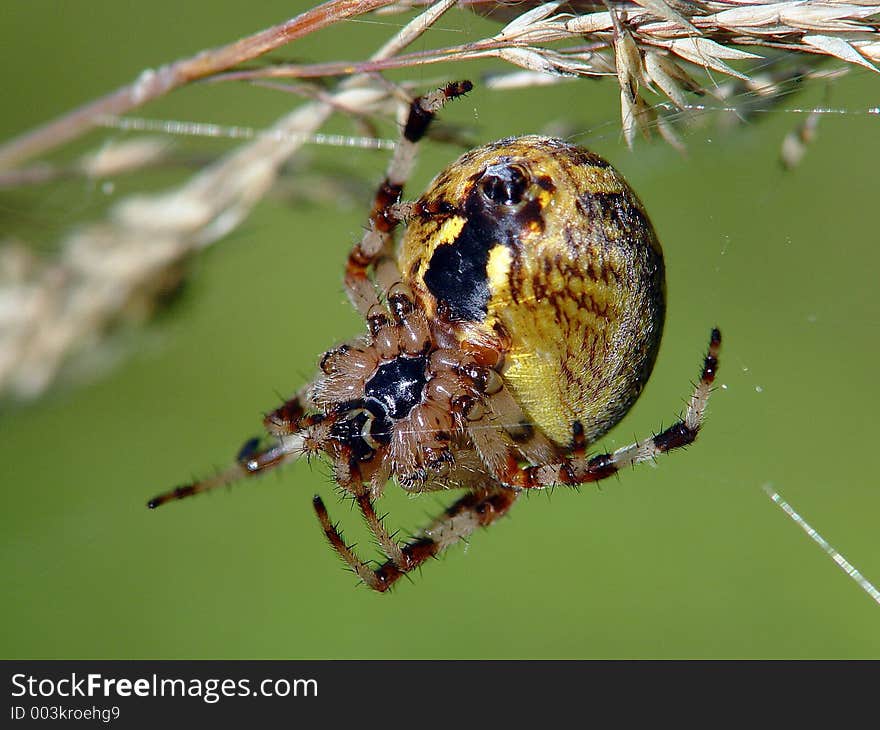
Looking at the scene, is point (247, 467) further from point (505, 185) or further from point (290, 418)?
point (505, 185)

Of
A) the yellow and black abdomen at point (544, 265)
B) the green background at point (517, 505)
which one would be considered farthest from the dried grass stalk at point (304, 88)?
the green background at point (517, 505)

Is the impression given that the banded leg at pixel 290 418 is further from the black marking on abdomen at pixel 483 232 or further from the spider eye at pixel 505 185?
the spider eye at pixel 505 185

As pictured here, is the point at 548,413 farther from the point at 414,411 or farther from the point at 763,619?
the point at 763,619

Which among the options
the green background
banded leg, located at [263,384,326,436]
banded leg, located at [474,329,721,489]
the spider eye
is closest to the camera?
the spider eye

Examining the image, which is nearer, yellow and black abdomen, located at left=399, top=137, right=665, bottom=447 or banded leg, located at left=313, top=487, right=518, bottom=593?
yellow and black abdomen, located at left=399, top=137, right=665, bottom=447

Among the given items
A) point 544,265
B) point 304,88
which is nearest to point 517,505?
point 544,265

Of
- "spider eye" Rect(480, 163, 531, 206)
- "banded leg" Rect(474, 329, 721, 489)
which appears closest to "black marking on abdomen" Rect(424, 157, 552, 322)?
"spider eye" Rect(480, 163, 531, 206)

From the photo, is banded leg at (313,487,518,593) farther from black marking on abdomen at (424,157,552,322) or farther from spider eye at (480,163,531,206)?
spider eye at (480,163,531,206)
